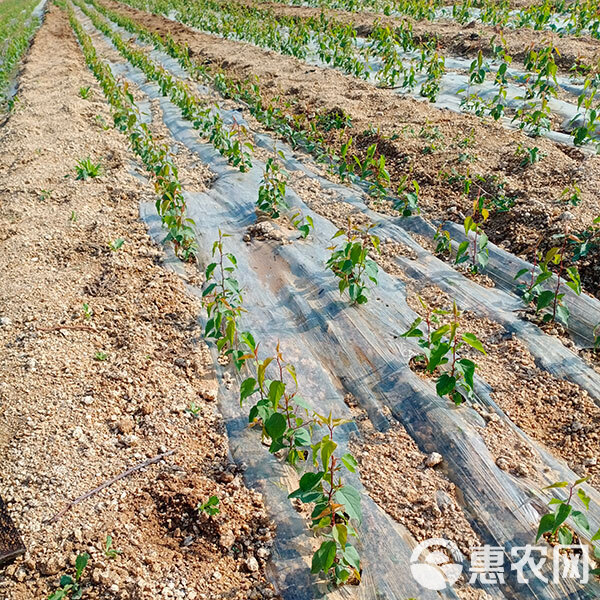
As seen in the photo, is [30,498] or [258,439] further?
[258,439]

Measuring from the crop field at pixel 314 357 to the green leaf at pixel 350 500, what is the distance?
0.02 metres

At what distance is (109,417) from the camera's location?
277cm

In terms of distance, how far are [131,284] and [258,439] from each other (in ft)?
5.96

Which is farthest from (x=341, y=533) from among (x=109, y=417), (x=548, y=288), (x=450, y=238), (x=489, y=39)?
(x=489, y=39)

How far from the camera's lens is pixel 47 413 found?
2.74 m

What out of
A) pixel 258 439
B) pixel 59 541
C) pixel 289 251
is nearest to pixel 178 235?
pixel 289 251

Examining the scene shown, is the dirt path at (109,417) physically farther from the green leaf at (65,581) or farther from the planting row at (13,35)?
the planting row at (13,35)

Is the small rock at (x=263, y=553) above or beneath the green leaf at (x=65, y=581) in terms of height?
above

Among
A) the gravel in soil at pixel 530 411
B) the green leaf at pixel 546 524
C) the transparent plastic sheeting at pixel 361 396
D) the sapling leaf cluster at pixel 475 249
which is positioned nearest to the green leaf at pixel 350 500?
the transparent plastic sheeting at pixel 361 396

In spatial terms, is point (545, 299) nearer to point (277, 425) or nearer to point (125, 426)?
point (277, 425)

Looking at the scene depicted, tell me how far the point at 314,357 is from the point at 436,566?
4.48 feet

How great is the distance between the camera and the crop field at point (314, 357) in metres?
2.06

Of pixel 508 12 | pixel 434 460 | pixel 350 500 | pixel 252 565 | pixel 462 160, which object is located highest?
pixel 508 12

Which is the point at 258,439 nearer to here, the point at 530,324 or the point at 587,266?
the point at 530,324
